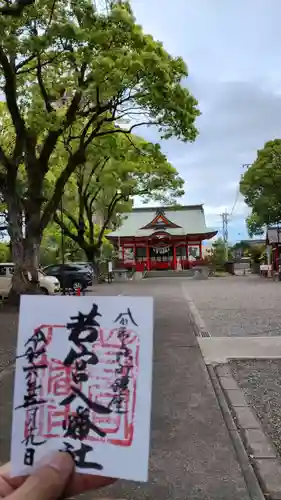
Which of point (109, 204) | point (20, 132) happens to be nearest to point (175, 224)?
point (109, 204)

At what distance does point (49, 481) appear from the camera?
4.81ft

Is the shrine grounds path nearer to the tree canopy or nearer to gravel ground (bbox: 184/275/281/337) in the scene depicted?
gravel ground (bbox: 184/275/281/337)

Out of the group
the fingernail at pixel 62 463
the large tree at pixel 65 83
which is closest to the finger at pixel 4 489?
the fingernail at pixel 62 463

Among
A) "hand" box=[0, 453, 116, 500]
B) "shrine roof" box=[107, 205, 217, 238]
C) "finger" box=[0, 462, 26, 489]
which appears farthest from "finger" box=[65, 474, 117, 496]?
"shrine roof" box=[107, 205, 217, 238]

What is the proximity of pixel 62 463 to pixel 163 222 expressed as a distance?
42.4m

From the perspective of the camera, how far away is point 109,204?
33.8 meters

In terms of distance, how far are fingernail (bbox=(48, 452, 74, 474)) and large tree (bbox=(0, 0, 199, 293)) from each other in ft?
34.2

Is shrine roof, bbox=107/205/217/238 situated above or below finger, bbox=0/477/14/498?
above

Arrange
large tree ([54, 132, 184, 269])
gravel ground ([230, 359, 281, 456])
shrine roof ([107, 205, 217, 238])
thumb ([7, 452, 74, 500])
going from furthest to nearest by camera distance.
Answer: shrine roof ([107, 205, 217, 238])
large tree ([54, 132, 184, 269])
gravel ground ([230, 359, 281, 456])
thumb ([7, 452, 74, 500])

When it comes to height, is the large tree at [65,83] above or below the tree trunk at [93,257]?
above

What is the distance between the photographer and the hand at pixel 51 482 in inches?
56.3

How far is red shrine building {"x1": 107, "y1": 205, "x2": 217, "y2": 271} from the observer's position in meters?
42.5

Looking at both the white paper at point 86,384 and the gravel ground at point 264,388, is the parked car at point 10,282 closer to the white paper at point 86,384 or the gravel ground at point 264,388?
the gravel ground at point 264,388

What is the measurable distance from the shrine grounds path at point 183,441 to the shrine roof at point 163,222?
35.2 metres
